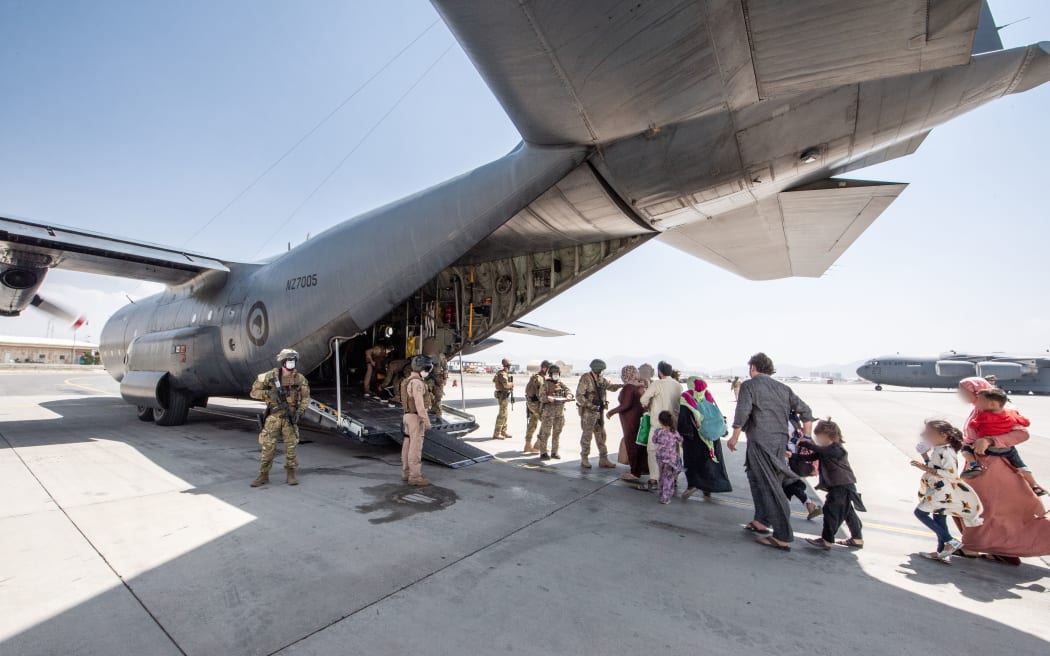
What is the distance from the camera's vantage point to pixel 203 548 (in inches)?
143

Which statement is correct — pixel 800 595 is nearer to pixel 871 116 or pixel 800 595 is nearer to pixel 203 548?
pixel 871 116

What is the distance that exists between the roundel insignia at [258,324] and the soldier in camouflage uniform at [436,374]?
3233 mm

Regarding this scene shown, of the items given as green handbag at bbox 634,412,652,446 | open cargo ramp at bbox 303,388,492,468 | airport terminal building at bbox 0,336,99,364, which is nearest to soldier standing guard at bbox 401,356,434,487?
open cargo ramp at bbox 303,388,492,468

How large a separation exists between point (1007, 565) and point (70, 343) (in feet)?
299

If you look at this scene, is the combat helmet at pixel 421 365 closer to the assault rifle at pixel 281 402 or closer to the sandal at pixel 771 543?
the assault rifle at pixel 281 402

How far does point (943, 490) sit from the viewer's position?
3.76 metres

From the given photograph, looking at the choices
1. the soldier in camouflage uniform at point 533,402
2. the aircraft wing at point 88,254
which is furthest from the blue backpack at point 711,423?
the aircraft wing at point 88,254

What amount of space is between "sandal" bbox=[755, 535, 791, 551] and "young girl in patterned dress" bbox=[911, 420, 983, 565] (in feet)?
3.86

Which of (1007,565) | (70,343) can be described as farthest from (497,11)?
(70,343)

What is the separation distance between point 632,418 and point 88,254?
429 inches

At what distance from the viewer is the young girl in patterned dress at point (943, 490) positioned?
3.69m

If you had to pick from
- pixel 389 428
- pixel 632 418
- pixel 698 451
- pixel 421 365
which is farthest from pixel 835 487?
pixel 389 428

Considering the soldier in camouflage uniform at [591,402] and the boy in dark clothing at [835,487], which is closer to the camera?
Result: the boy in dark clothing at [835,487]

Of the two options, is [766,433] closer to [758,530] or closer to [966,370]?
[758,530]
